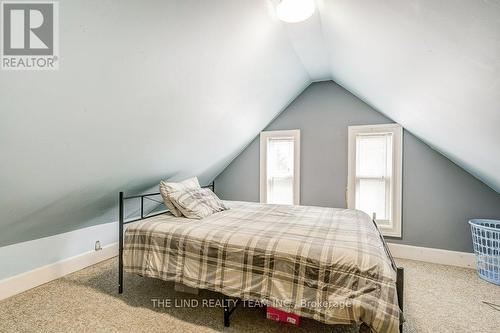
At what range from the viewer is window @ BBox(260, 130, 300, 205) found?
12.3 feet

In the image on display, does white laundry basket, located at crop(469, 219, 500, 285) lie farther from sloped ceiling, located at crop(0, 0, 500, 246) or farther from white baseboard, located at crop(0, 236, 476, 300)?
sloped ceiling, located at crop(0, 0, 500, 246)

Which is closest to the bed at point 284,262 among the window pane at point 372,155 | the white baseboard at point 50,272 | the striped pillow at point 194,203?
the striped pillow at point 194,203

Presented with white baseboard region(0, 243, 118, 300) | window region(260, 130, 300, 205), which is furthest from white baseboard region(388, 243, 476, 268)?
white baseboard region(0, 243, 118, 300)

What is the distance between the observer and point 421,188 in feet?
9.96

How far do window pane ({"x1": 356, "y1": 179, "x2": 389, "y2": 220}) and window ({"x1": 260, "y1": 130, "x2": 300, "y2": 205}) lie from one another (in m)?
0.97

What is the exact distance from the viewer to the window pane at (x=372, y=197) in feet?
10.7

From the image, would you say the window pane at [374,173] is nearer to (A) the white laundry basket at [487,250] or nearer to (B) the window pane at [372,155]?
(B) the window pane at [372,155]

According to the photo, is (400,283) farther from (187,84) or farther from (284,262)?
(187,84)

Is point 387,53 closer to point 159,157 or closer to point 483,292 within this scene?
point 159,157

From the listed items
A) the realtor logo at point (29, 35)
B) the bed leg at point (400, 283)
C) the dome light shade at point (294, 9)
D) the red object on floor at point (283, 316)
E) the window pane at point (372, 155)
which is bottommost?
the red object on floor at point (283, 316)

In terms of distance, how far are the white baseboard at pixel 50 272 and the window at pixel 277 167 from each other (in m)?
2.38

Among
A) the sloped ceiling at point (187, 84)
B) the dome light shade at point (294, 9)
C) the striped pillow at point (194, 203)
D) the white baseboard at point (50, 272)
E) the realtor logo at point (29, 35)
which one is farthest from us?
the striped pillow at point (194, 203)

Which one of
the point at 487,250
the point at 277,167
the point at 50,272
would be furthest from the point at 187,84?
the point at 487,250

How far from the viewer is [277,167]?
3881 mm
